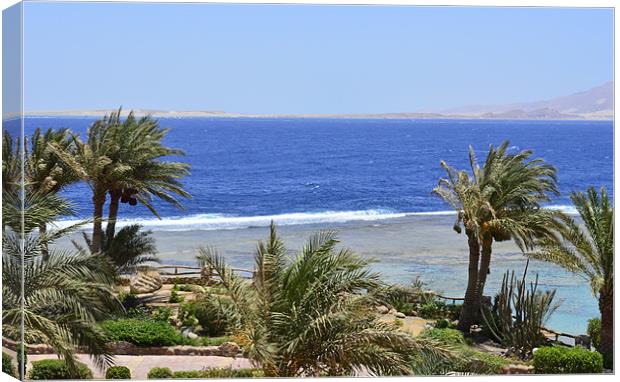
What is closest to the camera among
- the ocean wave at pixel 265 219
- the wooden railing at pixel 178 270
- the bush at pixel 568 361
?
the bush at pixel 568 361

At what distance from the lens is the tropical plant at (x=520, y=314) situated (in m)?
20.5

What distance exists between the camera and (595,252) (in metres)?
19.9

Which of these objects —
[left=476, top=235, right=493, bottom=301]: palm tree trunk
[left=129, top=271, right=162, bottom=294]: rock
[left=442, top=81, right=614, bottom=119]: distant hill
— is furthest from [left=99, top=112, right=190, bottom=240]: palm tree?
[left=476, top=235, right=493, bottom=301]: palm tree trunk

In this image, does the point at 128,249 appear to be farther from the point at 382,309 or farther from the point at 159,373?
the point at 382,309

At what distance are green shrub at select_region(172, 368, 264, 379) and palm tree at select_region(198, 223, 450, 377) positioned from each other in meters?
0.70

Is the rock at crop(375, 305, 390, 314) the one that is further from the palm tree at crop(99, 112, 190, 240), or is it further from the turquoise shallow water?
the palm tree at crop(99, 112, 190, 240)

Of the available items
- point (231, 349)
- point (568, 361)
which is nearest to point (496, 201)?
point (568, 361)

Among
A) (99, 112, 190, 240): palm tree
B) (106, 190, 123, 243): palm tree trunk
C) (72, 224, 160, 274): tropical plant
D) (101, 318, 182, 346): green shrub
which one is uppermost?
(99, 112, 190, 240): palm tree

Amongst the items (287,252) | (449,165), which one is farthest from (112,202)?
(449,165)

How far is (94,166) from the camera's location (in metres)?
20.2

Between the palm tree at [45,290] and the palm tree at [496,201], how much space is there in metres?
6.86

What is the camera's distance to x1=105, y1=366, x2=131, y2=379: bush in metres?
18.4

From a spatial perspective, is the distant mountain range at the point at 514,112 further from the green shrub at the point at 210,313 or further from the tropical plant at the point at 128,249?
the green shrub at the point at 210,313

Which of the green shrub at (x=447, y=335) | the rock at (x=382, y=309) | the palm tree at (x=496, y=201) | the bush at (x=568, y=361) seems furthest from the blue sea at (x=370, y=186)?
the rock at (x=382, y=309)
